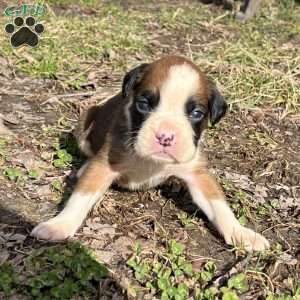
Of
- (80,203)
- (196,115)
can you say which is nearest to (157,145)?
(196,115)

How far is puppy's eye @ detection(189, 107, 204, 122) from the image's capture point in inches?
138

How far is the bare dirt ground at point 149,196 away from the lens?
3498 mm

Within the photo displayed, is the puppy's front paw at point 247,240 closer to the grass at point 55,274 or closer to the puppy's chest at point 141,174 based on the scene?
the puppy's chest at point 141,174

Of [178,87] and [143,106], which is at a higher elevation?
[178,87]

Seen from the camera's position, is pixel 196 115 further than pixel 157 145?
Yes

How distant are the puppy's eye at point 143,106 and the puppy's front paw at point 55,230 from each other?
794 mm

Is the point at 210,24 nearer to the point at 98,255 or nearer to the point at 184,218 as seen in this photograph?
the point at 184,218

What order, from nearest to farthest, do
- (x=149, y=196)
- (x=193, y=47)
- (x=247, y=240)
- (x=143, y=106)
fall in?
1. (x=143, y=106)
2. (x=247, y=240)
3. (x=149, y=196)
4. (x=193, y=47)

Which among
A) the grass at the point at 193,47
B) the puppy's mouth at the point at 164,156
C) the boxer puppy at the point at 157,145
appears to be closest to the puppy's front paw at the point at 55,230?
the boxer puppy at the point at 157,145

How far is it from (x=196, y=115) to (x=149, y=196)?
932 mm

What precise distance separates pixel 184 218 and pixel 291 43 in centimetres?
457

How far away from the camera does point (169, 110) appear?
3396 mm

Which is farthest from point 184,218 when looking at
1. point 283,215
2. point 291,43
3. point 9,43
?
point 291,43

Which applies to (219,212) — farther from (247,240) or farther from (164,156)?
(164,156)
